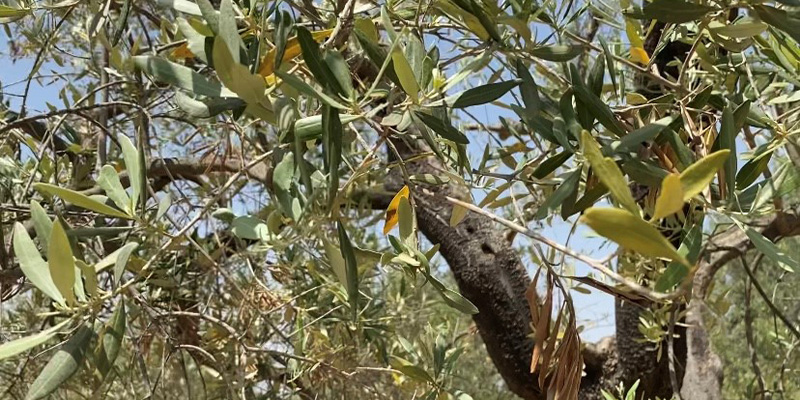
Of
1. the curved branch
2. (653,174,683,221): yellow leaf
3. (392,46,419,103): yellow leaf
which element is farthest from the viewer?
the curved branch

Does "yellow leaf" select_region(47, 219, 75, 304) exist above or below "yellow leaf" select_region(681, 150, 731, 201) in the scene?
below

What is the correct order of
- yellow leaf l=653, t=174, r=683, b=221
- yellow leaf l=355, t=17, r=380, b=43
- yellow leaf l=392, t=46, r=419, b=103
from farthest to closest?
yellow leaf l=355, t=17, r=380, b=43, yellow leaf l=392, t=46, r=419, b=103, yellow leaf l=653, t=174, r=683, b=221

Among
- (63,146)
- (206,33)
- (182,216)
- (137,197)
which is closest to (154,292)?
(182,216)

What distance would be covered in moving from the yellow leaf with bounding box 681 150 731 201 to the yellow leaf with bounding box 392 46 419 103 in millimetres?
178

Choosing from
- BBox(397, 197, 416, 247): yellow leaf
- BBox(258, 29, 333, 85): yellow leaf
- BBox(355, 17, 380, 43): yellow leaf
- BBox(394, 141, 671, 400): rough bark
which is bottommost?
BBox(397, 197, 416, 247): yellow leaf

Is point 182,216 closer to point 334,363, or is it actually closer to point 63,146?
point 63,146

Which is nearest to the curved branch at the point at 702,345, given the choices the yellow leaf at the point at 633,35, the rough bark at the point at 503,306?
the rough bark at the point at 503,306

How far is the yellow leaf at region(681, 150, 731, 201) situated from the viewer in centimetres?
36

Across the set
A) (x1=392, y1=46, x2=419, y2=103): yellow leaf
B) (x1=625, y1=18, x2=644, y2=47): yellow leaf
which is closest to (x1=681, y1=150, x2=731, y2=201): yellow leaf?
(x1=392, y1=46, x2=419, y2=103): yellow leaf

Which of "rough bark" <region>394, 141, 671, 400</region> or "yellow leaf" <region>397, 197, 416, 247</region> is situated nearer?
"yellow leaf" <region>397, 197, 416, 247</region>

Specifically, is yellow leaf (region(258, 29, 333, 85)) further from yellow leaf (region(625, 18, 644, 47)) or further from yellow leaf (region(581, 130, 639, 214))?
yellow leaf (region(625, 18, 644, 47))

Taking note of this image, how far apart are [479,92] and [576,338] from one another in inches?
8.7

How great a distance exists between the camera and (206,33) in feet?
1.70

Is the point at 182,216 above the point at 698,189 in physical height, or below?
above
